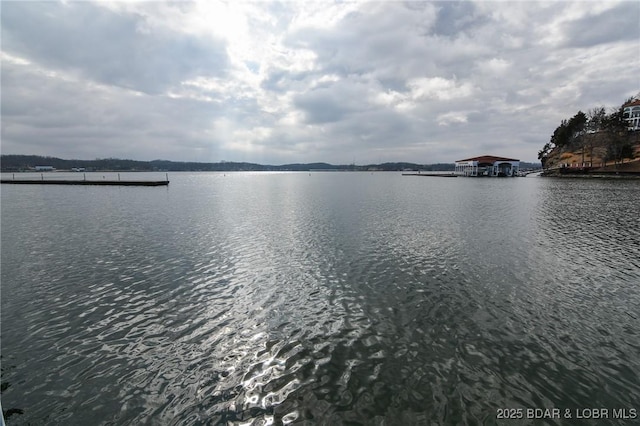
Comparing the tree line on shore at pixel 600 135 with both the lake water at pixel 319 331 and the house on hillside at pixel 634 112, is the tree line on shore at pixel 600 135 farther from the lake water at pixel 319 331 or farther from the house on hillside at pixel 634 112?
the lake water at pixel 319 331

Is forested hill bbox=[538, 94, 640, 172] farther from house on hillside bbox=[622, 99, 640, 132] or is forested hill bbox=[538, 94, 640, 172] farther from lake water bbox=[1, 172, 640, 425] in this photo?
lake water bbox=[1, 172, 640, 425]

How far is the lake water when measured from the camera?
798 centimetres

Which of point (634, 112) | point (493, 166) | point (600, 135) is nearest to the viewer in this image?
point (600, 135)

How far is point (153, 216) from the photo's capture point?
1500 inches

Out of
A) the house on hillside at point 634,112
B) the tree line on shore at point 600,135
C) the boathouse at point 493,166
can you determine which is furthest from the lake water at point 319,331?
the house on hillside at point 634,112

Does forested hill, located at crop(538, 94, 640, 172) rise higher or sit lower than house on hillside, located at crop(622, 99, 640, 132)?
lower

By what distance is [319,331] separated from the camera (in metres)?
11.5

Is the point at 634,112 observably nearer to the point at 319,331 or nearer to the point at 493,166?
the point at 493,166

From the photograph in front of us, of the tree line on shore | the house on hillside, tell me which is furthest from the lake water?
the house on hillside

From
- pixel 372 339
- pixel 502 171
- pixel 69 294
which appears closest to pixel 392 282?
pixel 372 339

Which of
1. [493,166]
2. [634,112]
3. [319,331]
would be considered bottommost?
[319,331]

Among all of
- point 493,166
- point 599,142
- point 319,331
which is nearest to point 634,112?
point 599,142

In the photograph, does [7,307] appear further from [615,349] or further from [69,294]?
[615,349]

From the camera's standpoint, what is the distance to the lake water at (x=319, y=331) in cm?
798
